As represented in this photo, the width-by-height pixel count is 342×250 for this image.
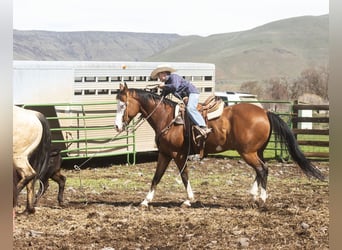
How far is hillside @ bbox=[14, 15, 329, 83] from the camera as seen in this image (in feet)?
14.3

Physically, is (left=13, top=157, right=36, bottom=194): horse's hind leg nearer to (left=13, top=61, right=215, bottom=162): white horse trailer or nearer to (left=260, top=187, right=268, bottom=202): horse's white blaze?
(left=13, top=61, right=215, bottom=162): white horse trailer

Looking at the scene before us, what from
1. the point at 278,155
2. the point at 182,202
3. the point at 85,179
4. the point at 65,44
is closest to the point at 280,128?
the point at 278,155

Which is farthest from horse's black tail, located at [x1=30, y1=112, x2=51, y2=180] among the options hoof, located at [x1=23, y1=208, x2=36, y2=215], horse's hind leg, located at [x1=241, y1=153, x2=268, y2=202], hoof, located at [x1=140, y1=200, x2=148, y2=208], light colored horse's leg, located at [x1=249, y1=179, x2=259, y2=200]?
light colored horse's leg, located at [x1=249, y1=179, x2=259, y2=200]

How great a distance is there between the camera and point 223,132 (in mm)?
6477

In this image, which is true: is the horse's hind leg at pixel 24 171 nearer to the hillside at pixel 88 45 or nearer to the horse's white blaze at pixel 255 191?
the hillside at pixel 88 45

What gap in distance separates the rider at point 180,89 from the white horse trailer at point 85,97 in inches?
6.7

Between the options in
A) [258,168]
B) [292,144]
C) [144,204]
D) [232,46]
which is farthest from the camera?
[144,204]

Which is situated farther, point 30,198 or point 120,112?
point 120,112

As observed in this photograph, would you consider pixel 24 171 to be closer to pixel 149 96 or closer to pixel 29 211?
pixel 29 211

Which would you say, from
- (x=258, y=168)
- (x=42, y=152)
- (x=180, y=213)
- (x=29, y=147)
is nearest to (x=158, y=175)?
(x=180, y=213)

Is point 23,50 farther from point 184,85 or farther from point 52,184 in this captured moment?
point 52,184

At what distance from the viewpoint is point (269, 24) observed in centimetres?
443

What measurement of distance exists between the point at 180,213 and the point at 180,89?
128cm

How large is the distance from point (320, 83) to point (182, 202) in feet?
8.37
